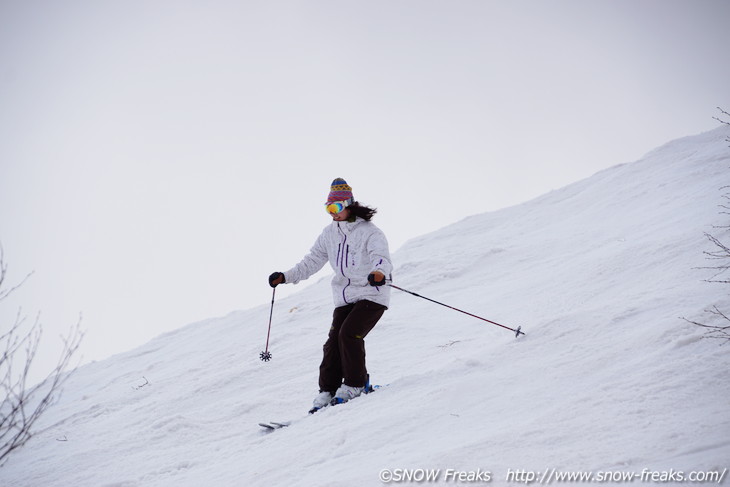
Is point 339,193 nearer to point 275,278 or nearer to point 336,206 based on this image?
point 336,206

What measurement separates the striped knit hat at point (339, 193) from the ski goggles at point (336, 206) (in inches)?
1.6

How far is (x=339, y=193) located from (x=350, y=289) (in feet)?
3.18

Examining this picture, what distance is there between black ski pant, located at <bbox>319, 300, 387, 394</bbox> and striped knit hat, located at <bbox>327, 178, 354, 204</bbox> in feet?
3.45

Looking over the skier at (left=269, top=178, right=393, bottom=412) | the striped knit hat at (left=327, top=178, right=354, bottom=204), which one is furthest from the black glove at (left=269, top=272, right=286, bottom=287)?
the striped knit hat at (left=327, top=178, right=354, bottom=204)

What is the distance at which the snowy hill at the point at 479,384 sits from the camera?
2.58 metres

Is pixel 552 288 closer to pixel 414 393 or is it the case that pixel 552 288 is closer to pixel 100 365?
pixel 414 393

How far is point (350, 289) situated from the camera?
5.07 m

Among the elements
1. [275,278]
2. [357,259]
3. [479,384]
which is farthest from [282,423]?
[479,384]

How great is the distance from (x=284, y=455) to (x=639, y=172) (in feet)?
41.4

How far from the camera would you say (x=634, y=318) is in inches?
162

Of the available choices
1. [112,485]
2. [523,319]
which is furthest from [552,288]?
[112,485]

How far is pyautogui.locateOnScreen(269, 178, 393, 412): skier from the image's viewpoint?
479 cm

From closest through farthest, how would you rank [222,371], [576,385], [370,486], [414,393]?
[370,486] → [576,385] → [414,393] → [222,371]

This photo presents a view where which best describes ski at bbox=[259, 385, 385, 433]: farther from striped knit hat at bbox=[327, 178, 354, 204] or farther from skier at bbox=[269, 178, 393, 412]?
striped knit hat at bbox=[327, 178, 354, 204]
